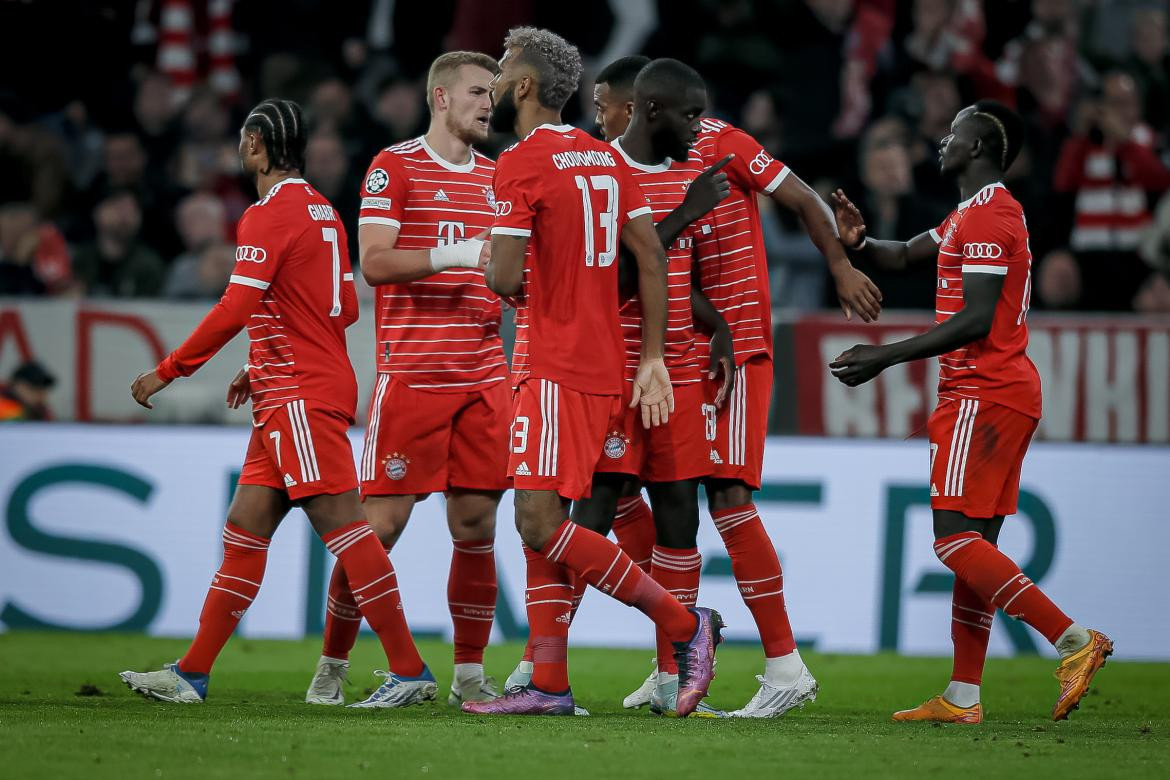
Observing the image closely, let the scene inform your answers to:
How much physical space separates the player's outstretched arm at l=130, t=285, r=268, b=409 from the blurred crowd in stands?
5511 millimetres

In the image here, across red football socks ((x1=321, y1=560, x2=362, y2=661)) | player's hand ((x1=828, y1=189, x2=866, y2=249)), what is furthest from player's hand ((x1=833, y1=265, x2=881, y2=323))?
red football socks ((x1=321, y1=560, x2=362, y2=661))

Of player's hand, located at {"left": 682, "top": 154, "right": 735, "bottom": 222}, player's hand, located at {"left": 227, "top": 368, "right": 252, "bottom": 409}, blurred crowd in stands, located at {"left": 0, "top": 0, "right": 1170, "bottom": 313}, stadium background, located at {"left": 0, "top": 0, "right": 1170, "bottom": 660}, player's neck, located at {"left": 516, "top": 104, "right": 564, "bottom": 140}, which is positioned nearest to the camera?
player's neck, located at {"left": 516, "top": 104, "right": 564, "bottom": 140}

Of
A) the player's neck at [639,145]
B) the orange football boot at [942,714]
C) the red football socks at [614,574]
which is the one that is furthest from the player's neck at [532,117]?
the orange football boot at [942,714]

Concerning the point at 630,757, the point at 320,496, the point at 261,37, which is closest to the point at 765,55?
the point at 261,37

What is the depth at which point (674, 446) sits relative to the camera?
5.88 meters

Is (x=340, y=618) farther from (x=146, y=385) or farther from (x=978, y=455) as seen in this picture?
(x=978, y=455)

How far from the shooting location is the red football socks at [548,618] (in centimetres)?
562

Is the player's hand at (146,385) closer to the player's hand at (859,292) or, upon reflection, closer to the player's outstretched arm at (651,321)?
the player's outstretched arm at (651,321)

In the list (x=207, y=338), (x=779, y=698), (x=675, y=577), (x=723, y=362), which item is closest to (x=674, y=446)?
(x=723, y=362)

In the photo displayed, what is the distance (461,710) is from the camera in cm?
592

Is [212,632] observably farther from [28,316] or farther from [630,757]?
[28,316]

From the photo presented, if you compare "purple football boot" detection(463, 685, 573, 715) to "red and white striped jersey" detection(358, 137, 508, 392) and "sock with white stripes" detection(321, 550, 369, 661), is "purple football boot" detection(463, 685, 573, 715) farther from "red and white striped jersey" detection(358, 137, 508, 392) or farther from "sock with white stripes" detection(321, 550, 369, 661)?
"red and white striped jersey" detection(358, 137, 508, 392)

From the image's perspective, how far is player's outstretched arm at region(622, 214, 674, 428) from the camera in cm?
555

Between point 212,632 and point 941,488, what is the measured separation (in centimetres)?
275
